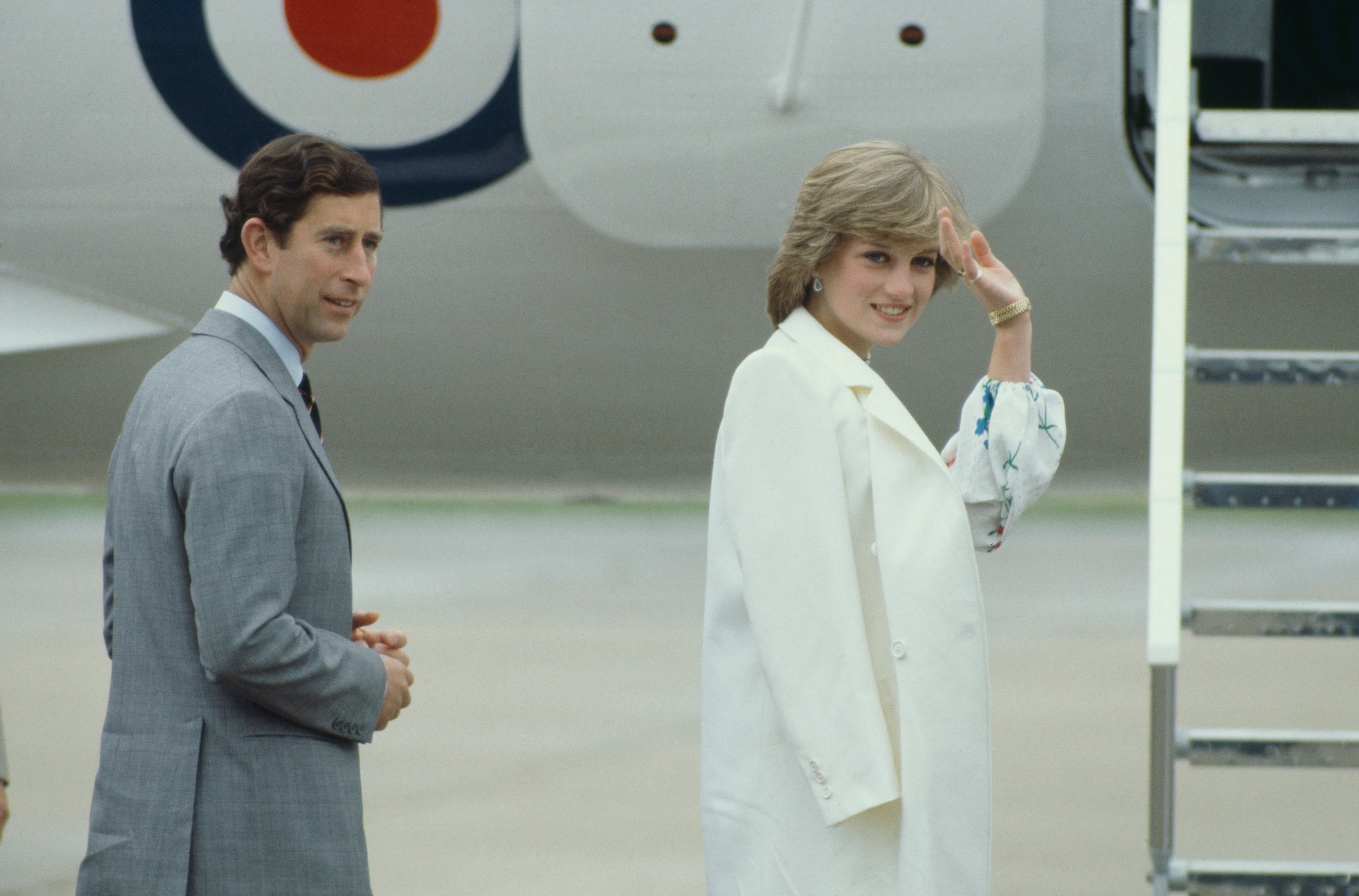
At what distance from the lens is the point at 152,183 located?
4773mm

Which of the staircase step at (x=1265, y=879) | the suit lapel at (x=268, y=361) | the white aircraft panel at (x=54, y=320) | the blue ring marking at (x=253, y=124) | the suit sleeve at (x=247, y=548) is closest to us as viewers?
the suit sleeve at (x=247, y=548)

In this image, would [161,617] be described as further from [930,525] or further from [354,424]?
[354,424]

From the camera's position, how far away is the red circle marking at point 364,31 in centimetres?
443

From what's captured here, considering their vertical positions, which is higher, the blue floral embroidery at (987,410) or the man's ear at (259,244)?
the man's ear at (259,244)

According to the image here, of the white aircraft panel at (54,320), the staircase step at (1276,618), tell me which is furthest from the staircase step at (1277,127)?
the white aircraft panel at (54,320)

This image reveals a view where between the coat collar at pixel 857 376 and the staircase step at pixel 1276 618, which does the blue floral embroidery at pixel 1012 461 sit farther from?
the staircase step at pixel 1276 618

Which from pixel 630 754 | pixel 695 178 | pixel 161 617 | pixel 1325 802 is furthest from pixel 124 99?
pixel 1325 802

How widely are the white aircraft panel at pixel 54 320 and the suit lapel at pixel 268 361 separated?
3488 mm

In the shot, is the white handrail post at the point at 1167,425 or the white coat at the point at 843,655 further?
the white handrail post at the point at 1167,425

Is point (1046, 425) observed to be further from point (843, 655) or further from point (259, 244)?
point (259, 244)

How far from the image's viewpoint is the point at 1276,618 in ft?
7.91

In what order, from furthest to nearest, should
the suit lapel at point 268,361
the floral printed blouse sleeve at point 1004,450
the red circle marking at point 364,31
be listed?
the red circle marking at point 364,31 → the floral printed blouse sleeve at point 1004,450 → the suit lapel at point 268,361

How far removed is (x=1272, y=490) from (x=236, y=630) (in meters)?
1.77

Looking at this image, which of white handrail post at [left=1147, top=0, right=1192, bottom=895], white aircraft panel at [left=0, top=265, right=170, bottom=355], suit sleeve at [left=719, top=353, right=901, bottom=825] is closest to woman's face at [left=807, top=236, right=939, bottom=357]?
suit sleeve at [left=719, top=353, right=901, bottom=825]
